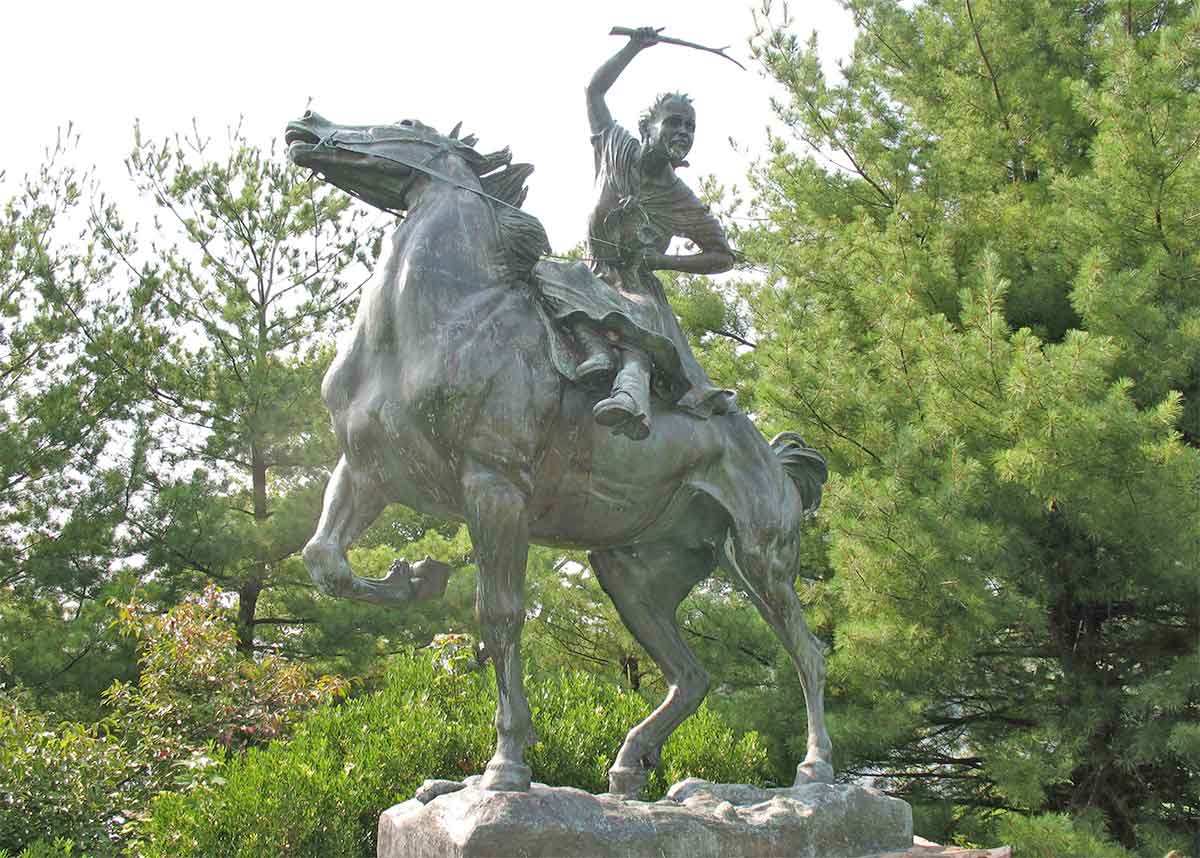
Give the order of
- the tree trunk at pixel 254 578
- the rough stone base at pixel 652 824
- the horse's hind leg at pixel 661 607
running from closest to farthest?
the rough stone base at pixel 652 824 < the horse's hind leg at pixel 661 607 < the tree trunk at pixel 254 578

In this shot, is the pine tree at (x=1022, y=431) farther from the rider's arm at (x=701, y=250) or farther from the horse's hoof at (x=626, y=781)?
the horse's hoof at (x=626, y=781)

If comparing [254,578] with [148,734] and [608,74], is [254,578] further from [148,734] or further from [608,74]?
[608,74]

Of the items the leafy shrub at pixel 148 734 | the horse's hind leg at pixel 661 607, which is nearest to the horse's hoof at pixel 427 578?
the horse's hind leg at pixel 661 607

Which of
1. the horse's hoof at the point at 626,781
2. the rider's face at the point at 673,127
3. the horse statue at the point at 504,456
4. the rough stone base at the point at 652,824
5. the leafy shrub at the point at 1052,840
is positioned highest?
the rider's face at the point at 673,127

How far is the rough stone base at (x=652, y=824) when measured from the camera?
3.74m

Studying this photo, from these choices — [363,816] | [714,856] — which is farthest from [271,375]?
[714,856]

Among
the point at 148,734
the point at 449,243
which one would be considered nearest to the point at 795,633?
the point at 449,243

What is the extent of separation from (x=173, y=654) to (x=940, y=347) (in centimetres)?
582

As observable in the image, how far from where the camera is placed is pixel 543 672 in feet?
32.1

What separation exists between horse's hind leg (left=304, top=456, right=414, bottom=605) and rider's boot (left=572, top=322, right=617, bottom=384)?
0.82 m

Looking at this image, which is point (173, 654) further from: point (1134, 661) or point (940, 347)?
point (1134, 661)

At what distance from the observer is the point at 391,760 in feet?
23.4

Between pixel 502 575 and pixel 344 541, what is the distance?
1.80 feet

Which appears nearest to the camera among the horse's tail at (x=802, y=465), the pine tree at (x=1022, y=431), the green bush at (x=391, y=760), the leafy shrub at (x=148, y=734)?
the horse's tail at (x=802, y=465)
